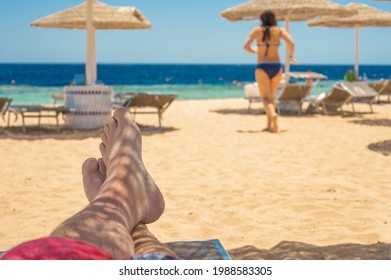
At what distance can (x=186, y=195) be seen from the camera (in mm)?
3734

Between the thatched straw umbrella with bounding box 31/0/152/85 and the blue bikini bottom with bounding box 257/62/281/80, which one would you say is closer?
the blue bikini bottom with bounding box 257/62/281/80

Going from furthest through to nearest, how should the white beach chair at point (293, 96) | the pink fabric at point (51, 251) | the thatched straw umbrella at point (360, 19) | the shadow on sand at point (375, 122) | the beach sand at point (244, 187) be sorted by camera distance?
1. the thatched straw umbrella at point (360, 19)
2. the white beach chair at point (293, 96)
3. the shadow on sand at point (375, 122)
4. the beach sand at point (244, 187)
5. the pink fabric at point (51, 251)

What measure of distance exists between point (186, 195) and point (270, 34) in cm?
392

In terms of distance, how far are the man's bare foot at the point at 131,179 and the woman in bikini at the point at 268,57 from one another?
513 centimetres

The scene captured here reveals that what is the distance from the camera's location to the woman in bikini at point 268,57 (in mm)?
7086

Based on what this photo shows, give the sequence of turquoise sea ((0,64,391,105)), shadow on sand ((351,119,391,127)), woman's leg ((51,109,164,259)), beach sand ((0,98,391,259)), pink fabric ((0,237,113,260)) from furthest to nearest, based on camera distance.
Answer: turquoise sea ((0,64,391,105)), shadow on sand ((351,119,391,127)), beach sand ((0,98,391,259)), woman's leg ((51,109,164,259)), pink fabric ((0,237,113,260))

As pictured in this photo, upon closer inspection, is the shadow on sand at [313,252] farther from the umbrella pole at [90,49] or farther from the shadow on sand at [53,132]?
the umbrella pole at [90,49]

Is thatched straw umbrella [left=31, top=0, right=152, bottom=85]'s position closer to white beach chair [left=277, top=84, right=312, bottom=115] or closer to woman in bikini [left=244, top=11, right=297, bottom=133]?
woman in bikini [left=244, top=11, right=297, bottom=133]

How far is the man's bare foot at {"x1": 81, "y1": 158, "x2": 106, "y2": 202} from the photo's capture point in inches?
Result: 84.7

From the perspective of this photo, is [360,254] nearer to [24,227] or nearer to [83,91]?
[24,227]

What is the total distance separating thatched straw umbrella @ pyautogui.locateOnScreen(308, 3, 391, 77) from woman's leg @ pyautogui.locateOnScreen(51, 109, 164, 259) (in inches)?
428

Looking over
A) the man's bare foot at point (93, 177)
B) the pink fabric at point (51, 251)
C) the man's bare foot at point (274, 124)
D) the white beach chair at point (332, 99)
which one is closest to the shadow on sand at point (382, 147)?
the man's bare foot at point (274, 124)

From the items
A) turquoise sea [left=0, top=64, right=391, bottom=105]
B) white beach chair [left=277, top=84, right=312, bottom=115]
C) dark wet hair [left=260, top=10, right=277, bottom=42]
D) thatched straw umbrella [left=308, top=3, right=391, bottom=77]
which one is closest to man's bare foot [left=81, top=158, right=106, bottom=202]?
dark wet hair [left=260, top=10, right=277, bottom=42]

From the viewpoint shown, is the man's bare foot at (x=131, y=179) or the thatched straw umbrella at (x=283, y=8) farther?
the thatched straw umbrella at (x=283, y=8)
